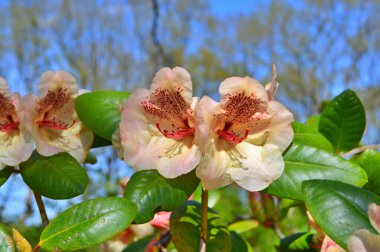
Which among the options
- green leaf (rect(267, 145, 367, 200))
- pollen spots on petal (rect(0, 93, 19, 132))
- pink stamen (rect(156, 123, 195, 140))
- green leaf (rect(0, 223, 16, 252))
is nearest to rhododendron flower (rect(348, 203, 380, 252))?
green leaf (rect(267, 145, 367, 200))

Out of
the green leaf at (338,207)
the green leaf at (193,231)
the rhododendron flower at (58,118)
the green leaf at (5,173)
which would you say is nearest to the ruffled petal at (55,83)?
the rhododendron flower at (58,118)

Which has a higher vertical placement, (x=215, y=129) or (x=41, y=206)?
(x=215, y=129)

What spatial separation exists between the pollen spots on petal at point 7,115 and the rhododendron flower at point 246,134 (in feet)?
0.86

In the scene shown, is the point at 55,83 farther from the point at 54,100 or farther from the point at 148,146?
the point at 148,146

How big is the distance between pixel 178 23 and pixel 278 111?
1105 cm

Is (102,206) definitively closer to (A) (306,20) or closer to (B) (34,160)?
(B) (34,160)

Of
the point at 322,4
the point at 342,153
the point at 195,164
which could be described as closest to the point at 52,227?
the point at 195,164

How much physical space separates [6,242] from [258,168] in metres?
0.28

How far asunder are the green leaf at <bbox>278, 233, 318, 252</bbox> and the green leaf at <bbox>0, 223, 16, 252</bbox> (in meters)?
0.41

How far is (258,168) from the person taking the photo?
57cm

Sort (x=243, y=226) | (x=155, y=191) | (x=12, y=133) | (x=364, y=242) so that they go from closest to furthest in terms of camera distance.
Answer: (x=364, y=242)
(x=155, y=191)
(x=12, y=133)
(x=243, y=226)

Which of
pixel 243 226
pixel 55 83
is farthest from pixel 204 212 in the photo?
pixel 243 226

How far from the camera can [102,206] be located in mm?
529

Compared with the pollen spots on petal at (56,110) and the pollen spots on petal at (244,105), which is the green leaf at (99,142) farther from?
the pollen spots on petal at (244,105)
